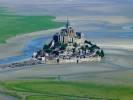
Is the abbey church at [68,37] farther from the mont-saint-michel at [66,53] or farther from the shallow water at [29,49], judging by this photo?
the shallow water at [29,49]

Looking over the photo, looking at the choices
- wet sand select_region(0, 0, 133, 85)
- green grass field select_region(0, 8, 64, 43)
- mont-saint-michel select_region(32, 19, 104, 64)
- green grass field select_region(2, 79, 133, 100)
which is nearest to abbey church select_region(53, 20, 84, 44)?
mont-saint-michel select_region(32, 19, 104, 64)

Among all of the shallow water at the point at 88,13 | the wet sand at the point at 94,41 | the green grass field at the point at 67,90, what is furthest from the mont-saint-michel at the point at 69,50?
the green grass field at the point at 67,90

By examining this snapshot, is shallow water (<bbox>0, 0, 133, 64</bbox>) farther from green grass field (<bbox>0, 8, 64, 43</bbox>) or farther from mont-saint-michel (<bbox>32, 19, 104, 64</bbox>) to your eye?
green grass field (<bbox>0, 8, 64, 43</bbox>)

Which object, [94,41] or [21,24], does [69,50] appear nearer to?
[94,41]

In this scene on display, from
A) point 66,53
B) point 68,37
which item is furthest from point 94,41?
point 66,53

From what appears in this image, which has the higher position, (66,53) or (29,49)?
(29,49)

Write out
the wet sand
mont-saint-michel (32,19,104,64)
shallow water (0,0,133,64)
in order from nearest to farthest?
the wet sand < mont-saint-michel (32,19,104,64) < shallow water (0,0,133,64)

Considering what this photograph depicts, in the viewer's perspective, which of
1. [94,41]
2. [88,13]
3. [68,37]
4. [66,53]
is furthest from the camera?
[88,13]

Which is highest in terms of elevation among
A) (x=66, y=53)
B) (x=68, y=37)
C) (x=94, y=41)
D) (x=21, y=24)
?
(x=21, y=24)
